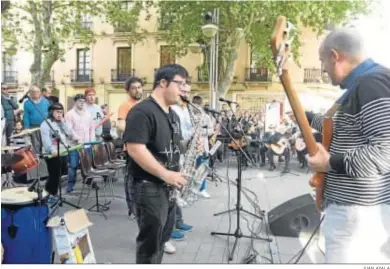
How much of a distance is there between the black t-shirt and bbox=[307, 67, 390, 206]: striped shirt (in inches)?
37.2

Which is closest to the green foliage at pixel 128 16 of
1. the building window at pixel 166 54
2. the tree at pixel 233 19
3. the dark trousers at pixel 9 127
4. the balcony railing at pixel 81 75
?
the tree at pixel 233 19

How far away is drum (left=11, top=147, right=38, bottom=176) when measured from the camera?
2904mm

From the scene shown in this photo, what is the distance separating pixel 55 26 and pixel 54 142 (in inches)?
203

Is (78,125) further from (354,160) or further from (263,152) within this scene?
(263,152)

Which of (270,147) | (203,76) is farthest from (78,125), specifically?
(203,76)

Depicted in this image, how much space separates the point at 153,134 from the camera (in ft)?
7.39

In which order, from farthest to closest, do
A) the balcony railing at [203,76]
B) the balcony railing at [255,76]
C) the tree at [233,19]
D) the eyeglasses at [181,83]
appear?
Answer: the balcony railing at [255,76] < the balcony railing at [203,76] < the tree at [233,19] < the eyeglasses at [181,83]

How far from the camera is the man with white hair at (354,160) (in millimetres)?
1567

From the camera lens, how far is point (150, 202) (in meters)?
2.24

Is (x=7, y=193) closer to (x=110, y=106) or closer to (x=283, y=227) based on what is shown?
(x=283, y=227)

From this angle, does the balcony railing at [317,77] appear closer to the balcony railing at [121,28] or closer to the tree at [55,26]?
the tree at [55,26]

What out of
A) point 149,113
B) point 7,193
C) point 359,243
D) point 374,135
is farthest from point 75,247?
point 374,135

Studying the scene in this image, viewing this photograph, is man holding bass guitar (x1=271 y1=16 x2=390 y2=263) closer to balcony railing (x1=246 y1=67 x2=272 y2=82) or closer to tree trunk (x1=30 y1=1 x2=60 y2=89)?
tree trunk (x1=30 y1=1 x2=60 y2=89)

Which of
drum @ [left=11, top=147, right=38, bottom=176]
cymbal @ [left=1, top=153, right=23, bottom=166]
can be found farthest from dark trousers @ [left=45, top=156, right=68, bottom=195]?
cymbal @ [left=1, top=153, right=23, bottom=166]
